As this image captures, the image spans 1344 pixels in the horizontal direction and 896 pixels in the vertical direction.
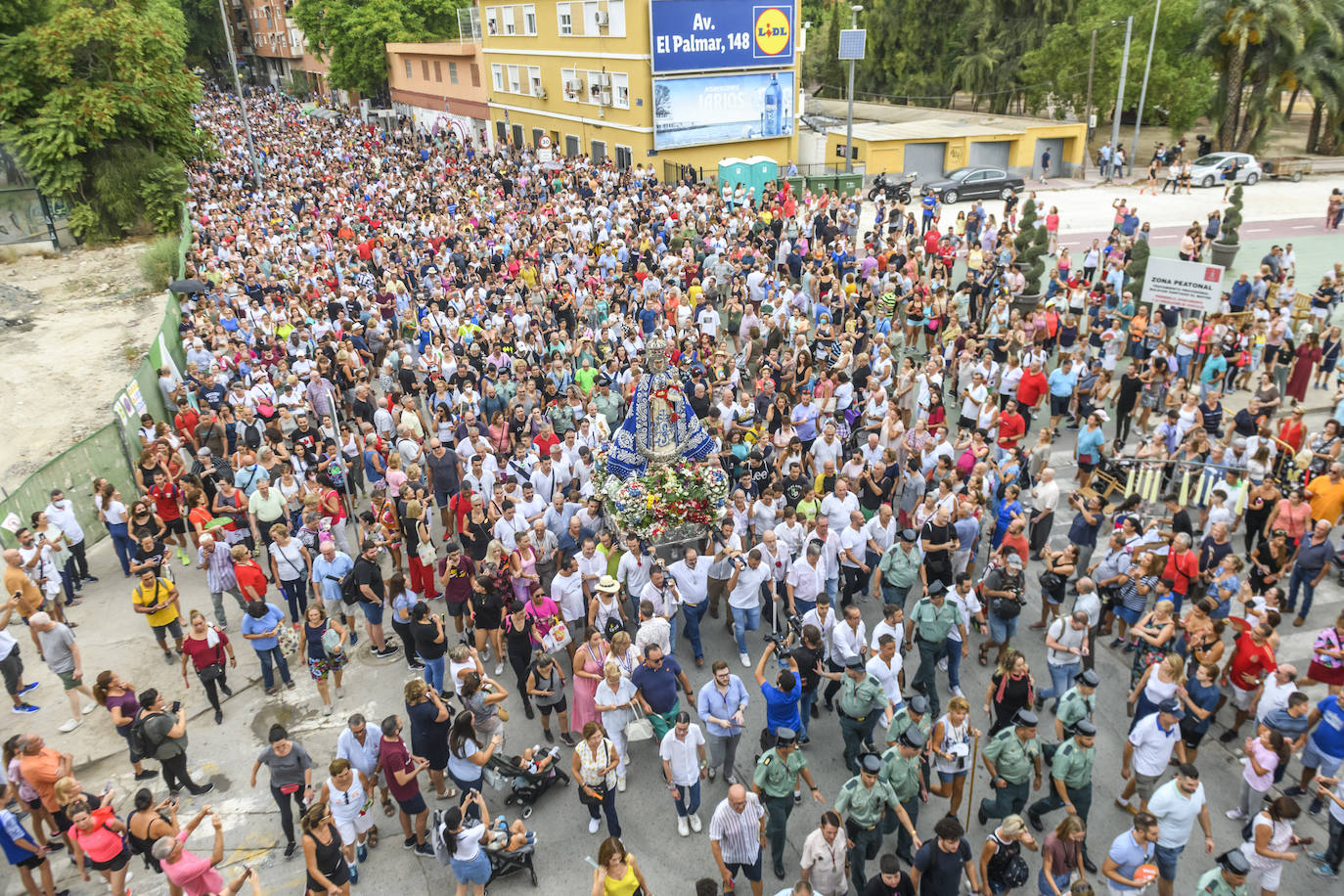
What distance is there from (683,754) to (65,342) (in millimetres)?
24689

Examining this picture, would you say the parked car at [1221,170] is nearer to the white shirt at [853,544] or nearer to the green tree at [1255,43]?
the green tree at [1255,43]

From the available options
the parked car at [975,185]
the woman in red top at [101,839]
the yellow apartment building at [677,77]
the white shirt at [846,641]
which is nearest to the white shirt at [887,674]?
the white shirt at [846,641]

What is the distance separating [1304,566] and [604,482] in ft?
26.1

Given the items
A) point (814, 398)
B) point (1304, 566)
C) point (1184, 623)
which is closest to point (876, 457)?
point (814, 398)

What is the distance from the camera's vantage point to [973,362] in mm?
13422

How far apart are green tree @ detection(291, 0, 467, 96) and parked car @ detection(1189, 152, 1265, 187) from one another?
4896cm

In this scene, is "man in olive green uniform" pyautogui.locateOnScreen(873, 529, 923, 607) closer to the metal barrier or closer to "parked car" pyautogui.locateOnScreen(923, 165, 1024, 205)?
the metal barrier

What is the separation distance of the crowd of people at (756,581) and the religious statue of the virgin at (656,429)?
0.47m

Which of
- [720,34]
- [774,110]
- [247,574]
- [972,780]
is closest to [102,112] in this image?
[720,34]

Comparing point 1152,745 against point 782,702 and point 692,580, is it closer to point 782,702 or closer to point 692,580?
point 782,702

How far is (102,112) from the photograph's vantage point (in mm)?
29359

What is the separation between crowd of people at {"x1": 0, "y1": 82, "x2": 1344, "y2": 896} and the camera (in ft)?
22.1

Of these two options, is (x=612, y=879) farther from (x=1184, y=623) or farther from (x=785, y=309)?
(x=785, y=309)

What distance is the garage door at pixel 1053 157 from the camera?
36969 mm
